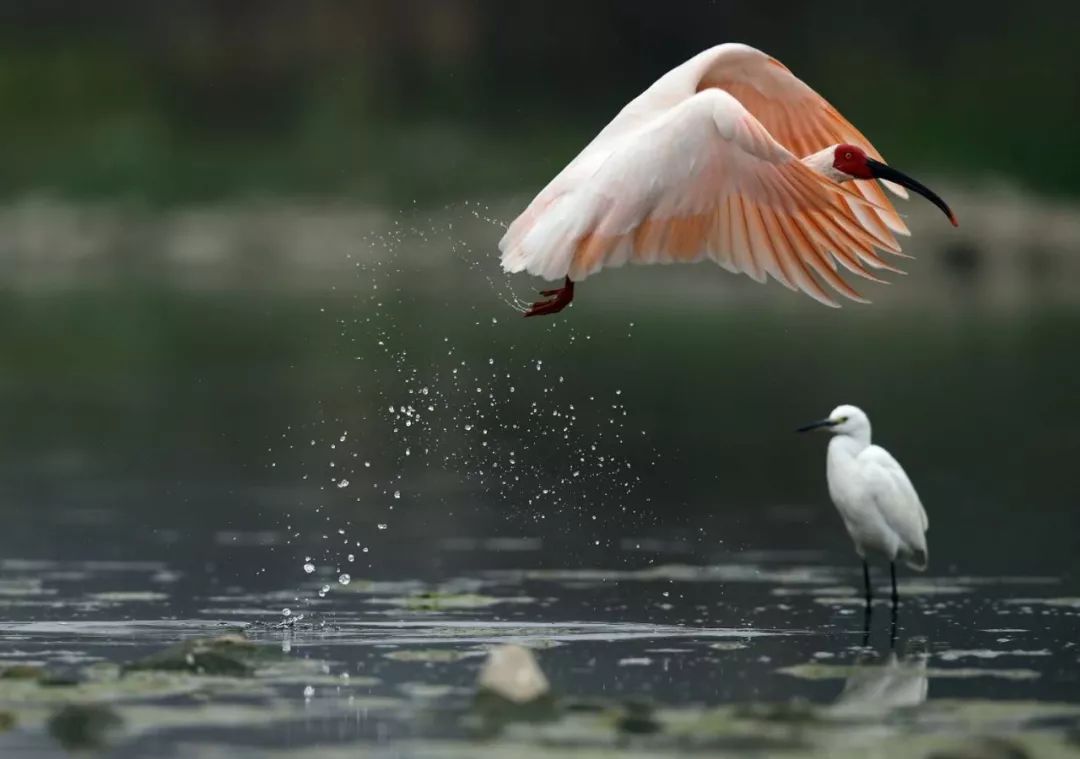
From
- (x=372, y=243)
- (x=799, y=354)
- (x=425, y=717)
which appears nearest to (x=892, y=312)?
(x=799, y=354)

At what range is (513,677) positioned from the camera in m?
9.63

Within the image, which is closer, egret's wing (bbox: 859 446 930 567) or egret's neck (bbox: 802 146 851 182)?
egret's neck (bbox: 802 146 851 182)

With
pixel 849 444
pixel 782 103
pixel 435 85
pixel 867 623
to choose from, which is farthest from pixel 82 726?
pixel 435 85

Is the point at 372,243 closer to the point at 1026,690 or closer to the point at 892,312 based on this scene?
the point at 892,312

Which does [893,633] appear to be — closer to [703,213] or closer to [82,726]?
[703,213]

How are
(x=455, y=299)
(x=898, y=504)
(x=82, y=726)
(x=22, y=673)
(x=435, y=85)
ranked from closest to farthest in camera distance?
1. (x=82, y=726)
2. (x=22, y=673)
3. (x=898, y=504)
4. (x=455, y=299)
5. (x=435, y=85)

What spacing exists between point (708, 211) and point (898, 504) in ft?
10.2

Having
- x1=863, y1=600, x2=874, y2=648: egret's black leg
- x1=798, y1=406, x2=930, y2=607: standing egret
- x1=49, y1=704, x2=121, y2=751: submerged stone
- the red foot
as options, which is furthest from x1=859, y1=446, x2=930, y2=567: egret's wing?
x1=49, y1=704, x2=121, y2=751: submerged stone

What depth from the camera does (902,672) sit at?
35.0ft

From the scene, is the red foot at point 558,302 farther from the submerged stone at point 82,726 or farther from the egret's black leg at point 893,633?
the submerged stone at point 82,726

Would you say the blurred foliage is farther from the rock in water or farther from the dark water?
the rock in water

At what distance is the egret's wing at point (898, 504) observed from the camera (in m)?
13.4

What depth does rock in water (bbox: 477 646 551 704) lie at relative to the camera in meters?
9.59

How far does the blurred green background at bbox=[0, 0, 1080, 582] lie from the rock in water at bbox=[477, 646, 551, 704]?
4.33 meters
